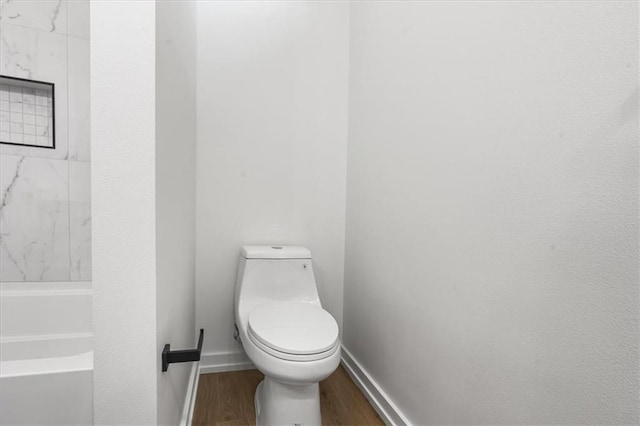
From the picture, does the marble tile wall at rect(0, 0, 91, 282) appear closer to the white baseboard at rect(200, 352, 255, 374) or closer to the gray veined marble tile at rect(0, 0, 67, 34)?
the gray veined marble tile at rect(0, 0, 67, 34)

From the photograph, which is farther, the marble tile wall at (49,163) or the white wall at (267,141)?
the white wall at (267,141)

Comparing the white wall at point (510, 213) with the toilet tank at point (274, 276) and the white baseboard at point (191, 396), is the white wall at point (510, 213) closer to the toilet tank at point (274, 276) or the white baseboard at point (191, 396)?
the toilet tank at point (274, 276)

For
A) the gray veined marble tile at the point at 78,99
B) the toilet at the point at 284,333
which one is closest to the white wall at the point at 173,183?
the toilet at the point at 284,333

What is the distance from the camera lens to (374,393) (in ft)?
4.56

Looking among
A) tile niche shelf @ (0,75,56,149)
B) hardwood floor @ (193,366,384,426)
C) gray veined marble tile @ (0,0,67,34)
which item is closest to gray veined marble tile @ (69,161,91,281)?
tile niche shelf @ (0,75,56,149)

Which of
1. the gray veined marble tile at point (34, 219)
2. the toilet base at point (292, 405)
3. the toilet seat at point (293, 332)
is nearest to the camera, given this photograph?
the toilet seat at point (293, 332)

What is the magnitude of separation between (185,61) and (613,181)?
140 centimetres

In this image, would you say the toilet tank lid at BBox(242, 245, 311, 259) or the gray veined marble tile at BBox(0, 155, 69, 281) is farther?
the toilet tank lid at BBox(242, 245, 311, 259)

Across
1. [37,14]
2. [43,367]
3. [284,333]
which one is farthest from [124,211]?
[37,14]

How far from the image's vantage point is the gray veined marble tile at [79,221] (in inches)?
52.5

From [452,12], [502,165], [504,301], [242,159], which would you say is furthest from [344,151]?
[504,301]

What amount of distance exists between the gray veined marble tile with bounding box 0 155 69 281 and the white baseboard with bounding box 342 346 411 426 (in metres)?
1.48

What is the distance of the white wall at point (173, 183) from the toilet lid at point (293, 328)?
306 millimetres

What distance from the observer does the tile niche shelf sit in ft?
4.05
